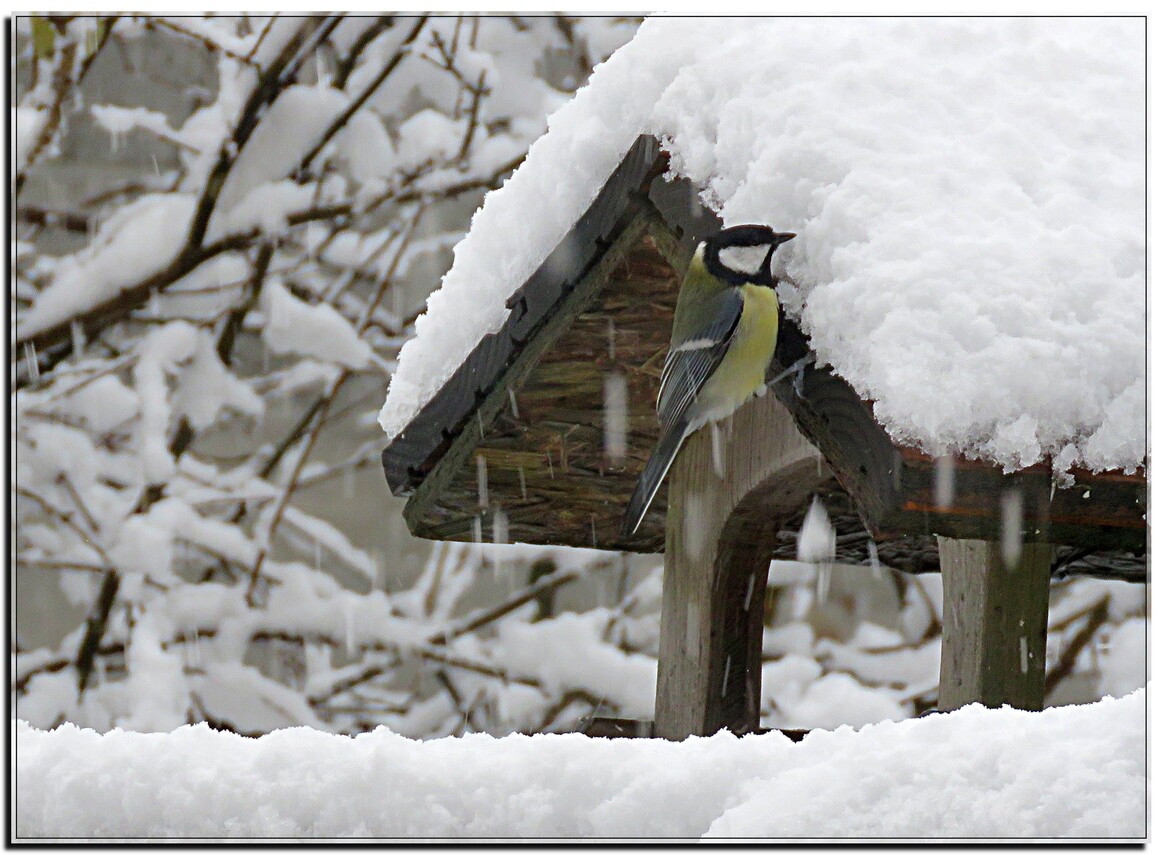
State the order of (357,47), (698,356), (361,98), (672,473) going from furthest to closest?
(357,47) → (361,98) → (672,473) → (698,356)

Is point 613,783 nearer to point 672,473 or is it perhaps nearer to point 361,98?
point 672,473

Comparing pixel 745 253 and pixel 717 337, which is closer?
pixel 745 253

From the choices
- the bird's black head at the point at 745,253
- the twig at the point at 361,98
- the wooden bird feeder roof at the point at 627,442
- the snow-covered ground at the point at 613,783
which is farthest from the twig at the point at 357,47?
the snow-covered ground at the point at 613,783

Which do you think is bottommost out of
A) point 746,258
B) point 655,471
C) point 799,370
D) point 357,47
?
point 655,471

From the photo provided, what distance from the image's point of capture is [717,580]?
239cm

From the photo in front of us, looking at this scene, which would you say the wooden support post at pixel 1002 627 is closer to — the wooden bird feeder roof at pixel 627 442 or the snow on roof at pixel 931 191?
the wooden bird feeder roof at pixel 627 442

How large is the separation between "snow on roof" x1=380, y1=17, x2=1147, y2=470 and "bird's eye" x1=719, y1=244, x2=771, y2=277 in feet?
0.11

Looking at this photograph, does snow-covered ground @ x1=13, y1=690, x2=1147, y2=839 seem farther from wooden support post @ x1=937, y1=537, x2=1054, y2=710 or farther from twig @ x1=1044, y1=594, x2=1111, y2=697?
twig @ x1=1044, y1=594, x2=1111, y2=697

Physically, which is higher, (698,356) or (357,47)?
(357,47)

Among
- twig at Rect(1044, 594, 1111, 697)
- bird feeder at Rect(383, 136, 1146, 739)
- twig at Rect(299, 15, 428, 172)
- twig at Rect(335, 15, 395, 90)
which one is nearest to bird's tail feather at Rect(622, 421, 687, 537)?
bird feeder at Rect(383, 136, 1146, 739)

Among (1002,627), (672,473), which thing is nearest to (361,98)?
(672,473)

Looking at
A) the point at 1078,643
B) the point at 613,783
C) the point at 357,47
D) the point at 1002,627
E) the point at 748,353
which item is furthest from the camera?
the point at 357,47

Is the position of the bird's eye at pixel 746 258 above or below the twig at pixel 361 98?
below

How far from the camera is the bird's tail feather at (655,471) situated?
6.59 ft
